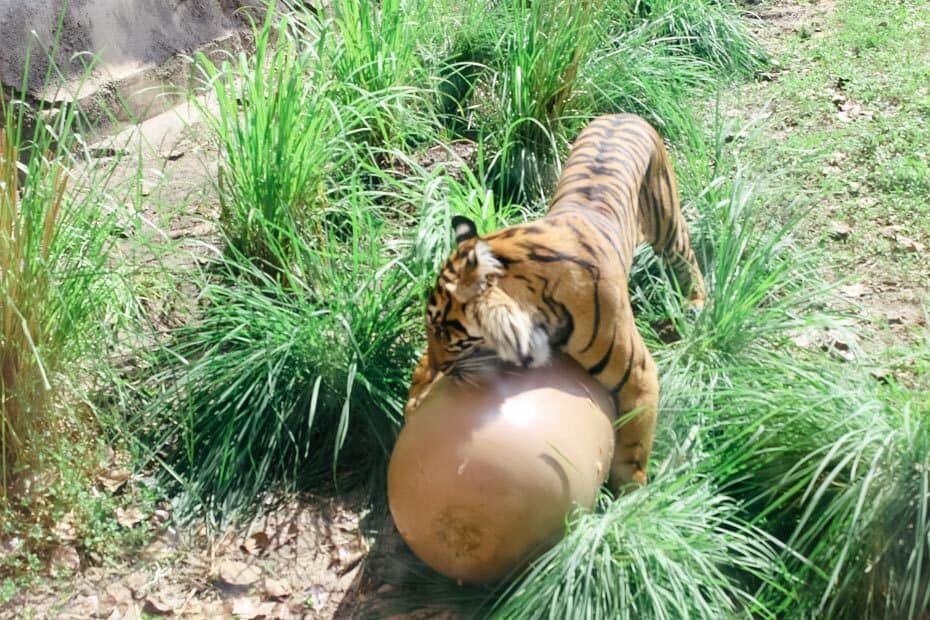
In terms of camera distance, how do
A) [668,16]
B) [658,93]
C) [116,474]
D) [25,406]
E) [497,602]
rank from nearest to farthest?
[497,602] → [25,406] → [116,474] → [658,93] → [668,16]

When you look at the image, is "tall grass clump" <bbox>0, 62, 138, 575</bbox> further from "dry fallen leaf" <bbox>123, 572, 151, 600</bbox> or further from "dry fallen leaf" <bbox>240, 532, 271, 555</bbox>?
"dry fallen leaf" <bbox>240, 532, 271, 555</bbox>

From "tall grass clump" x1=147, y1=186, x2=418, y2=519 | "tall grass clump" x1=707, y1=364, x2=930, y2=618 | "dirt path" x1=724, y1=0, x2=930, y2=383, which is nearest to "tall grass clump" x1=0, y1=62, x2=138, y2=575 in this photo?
"tall grass clump" x1=147, y1=186, x2=418, y2=519

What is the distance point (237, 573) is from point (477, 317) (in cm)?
128

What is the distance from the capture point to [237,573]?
3.40 metres

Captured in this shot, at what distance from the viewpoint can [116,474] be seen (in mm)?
3635

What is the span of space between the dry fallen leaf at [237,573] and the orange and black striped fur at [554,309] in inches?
31.1

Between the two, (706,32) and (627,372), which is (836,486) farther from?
(706,32)

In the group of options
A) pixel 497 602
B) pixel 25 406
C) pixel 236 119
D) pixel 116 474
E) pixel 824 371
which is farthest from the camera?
pixel 236 119

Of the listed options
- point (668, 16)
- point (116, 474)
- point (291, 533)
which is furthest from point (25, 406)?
point (668, 16)

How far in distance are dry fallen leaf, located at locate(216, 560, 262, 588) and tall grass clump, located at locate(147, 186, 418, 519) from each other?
0.20m

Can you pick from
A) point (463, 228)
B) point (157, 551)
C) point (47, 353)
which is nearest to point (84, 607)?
point (157, 551)

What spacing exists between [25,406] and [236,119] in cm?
149

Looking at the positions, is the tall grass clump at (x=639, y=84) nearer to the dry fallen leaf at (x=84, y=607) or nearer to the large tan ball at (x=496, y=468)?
the large tan ball at (x=496, y=468)

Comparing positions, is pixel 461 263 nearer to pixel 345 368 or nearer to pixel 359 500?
pixel 345 368
